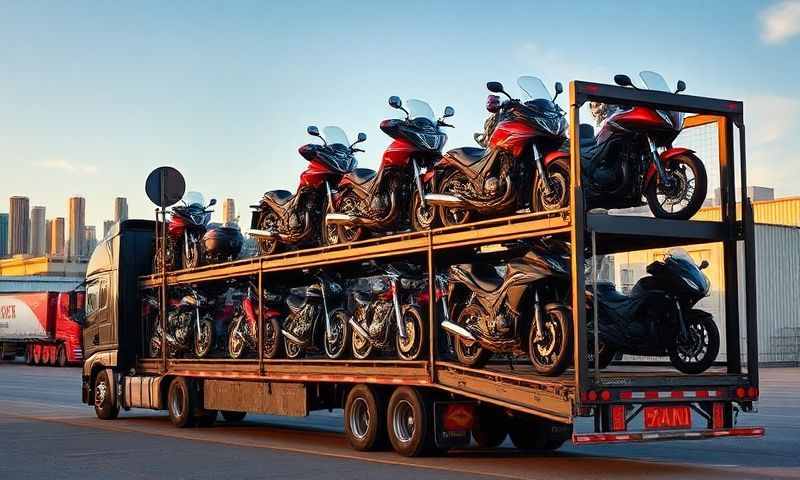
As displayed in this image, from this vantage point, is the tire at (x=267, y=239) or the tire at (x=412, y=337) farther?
the tire at (x=267, y=239)

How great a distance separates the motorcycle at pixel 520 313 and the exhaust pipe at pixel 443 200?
73 centimetres

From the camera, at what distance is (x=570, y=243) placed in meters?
11.3

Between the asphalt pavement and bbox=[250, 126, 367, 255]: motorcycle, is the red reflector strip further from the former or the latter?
bbox=[250, 126, 367, 255]: motorcycle

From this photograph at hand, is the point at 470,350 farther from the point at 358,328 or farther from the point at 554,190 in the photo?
the point at 358,328

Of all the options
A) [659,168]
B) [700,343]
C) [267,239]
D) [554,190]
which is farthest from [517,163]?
[267,239]

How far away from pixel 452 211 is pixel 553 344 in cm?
254

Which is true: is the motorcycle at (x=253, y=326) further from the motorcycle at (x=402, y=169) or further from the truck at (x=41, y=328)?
the truck at (x=41, y=328)

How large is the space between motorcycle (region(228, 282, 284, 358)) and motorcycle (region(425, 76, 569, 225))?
460 cm

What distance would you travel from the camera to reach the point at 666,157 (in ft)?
39.2

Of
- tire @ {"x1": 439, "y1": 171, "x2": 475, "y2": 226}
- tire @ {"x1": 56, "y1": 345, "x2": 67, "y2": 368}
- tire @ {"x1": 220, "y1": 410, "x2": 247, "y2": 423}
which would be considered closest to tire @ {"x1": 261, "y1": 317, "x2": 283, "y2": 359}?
tire @ {"x1": 220, "y1": 410, "x2": 247, "y2": 423}

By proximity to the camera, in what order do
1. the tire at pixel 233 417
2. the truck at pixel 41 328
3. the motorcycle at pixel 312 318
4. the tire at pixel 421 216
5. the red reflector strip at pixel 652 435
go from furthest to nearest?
Answer: the truck at pixel 41 328 < the tire at pixel 233 417 < the motorcycle at pixel 312 318 < the tire at pixel 421 216 < the red reflector strip at pixel 652 435

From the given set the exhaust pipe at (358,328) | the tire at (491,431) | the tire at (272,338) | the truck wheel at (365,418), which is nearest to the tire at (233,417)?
the tire at (272,338)

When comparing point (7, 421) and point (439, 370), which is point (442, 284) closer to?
point (439, 370)

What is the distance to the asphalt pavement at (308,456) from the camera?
1191 centimetres
